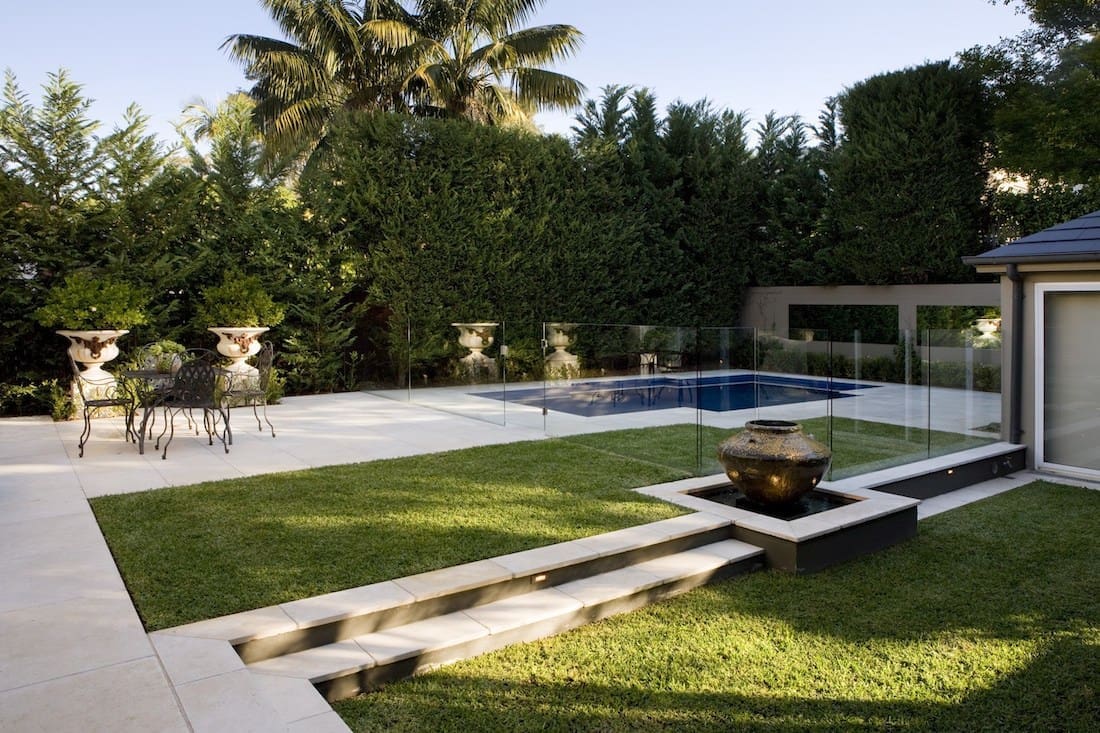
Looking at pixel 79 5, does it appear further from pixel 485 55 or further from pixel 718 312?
pixel 718 312

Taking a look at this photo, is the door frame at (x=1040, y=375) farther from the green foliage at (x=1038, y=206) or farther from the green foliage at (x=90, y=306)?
the green foliage at (x=90, y=306)

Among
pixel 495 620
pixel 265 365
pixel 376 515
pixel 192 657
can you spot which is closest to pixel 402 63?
pixel 265 365

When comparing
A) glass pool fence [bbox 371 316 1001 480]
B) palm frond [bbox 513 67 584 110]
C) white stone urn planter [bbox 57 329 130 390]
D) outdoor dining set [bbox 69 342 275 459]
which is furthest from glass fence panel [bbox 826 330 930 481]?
palm frond [bbox 513 67 584 110]

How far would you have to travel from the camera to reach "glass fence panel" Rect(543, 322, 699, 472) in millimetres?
6750

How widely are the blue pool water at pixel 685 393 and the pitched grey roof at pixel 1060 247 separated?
200 cm

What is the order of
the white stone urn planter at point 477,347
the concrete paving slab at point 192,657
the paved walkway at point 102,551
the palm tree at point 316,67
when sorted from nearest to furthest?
1. the paved walkway at point 102,551
2. the concrete paving slab at point 192,657
3. the white stone urn planter at point 477,347
4. the palm tree at point 316,67

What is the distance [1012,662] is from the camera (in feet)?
11.3

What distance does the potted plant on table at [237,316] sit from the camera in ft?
33.9

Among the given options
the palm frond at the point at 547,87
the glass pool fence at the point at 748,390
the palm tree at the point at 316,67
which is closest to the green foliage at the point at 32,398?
the glass pool fence at the point at 748,390

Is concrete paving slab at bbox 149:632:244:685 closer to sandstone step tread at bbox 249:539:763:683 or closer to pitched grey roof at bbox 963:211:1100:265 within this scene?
sandstone step tread at bbox 249:539:763:683

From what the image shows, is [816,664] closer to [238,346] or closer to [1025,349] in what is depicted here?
[1025,349]

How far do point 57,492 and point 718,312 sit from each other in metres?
13.1

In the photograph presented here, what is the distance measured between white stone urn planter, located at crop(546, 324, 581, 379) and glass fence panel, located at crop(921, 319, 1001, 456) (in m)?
3.48

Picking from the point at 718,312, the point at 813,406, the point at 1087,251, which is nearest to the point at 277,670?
the point at 813,406
